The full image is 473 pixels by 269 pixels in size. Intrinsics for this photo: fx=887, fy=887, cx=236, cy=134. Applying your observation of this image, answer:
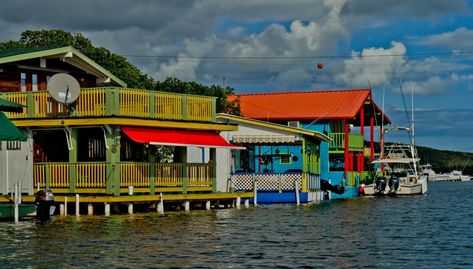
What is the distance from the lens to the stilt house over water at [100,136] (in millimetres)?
41000

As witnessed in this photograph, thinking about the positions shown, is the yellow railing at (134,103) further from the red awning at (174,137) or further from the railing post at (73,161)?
the railing post at (73,161)

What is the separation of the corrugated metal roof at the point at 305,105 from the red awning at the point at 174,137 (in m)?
27.7

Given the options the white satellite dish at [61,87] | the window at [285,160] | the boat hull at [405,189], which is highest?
the white satellite dish at [61,87]

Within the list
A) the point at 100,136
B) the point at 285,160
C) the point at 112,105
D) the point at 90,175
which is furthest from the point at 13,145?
the point at 285,160

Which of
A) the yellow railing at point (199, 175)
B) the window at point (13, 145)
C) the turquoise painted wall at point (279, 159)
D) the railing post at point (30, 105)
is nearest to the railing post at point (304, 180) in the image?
the turquoise painted wall at point (279, 159)

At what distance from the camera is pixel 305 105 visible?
76.7 meters

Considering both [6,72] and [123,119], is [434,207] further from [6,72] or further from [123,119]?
[6,72]

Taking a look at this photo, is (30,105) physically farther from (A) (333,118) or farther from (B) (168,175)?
(A) (333,118)

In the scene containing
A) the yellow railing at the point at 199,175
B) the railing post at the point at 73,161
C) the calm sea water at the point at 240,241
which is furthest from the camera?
the yellow railing at the point at 199,175

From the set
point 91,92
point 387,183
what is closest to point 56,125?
point 91,92

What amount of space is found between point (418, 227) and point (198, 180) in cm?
1316

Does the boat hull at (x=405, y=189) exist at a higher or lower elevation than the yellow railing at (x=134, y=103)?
lower

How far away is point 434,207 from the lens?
54344mm

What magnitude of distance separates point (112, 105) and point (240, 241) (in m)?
12.9
